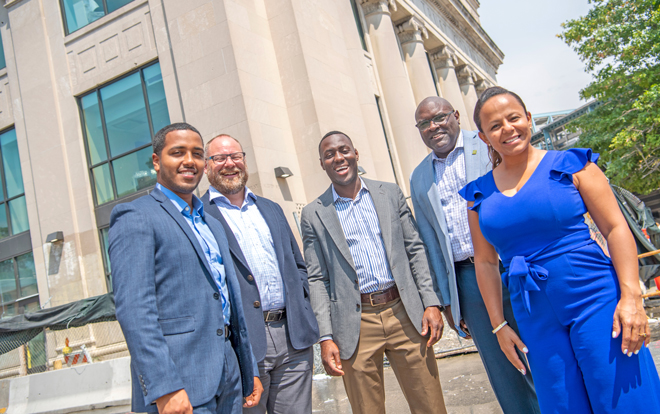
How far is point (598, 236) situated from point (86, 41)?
15377 mm

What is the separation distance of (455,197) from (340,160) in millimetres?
984

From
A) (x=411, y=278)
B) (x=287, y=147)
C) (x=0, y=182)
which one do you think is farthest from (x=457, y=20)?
(x=411, y=278)

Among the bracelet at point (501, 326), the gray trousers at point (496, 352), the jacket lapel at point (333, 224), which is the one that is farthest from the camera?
the jacket lapel at point (333, 224)

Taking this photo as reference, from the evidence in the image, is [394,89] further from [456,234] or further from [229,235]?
[229,235]

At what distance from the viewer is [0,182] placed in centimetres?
1582

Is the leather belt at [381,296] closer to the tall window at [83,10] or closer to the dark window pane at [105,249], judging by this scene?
the dark window pane at [105,249]

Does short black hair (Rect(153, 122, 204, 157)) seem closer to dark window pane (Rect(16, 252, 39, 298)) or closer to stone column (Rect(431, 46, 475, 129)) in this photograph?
dark window pane (Rect(16, 252, 39, 298))

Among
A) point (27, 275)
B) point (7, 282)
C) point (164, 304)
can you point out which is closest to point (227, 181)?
point (164, 304)

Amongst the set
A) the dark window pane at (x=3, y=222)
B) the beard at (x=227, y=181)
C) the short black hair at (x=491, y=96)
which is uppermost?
the dark window pane at (x=3, y=222)

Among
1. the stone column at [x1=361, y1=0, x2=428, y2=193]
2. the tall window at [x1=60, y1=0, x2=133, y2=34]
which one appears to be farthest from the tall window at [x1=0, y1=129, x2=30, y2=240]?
the stone column at [x1=361, y1=0, x2=428, y2=193]

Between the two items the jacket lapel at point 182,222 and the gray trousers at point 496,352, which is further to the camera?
the gray trousers at point 496,352

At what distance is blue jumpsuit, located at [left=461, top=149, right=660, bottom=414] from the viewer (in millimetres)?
2160

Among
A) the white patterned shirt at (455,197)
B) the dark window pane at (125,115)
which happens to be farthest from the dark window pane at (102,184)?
the white patterned shirt at (455,197)

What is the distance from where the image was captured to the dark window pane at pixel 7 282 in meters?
14.9
